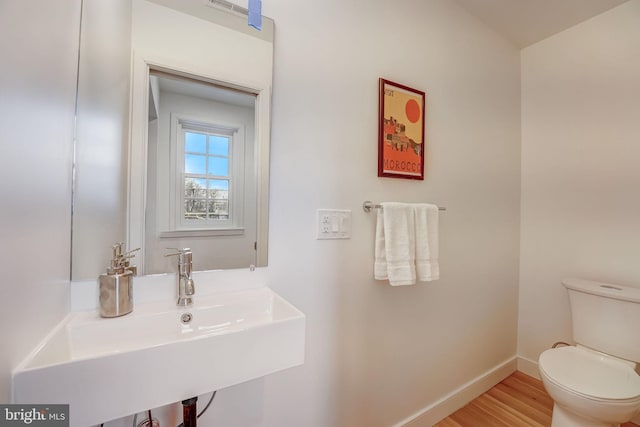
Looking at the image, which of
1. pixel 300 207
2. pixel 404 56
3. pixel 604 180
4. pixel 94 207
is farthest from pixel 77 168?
pixel 604 180

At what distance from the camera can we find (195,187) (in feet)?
3.35

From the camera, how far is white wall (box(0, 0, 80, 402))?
51 centimetres

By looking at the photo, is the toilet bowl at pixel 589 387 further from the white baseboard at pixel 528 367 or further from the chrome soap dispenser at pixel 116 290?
the chrome soap dispenser at pixel 116 290

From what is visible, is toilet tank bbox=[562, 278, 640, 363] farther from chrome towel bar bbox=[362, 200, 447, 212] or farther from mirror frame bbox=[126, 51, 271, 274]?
mirror frame bbox=[126, 51, 271, 274]

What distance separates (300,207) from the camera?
1.18 meters

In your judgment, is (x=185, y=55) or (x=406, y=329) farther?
(x=406, y=329)

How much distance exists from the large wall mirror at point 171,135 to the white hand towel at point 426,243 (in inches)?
30.4

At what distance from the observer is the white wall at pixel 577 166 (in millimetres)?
1721

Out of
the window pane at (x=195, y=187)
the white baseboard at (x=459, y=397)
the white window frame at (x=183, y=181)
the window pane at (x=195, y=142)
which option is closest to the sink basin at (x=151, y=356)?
the white window frame at (x=183, y=181)

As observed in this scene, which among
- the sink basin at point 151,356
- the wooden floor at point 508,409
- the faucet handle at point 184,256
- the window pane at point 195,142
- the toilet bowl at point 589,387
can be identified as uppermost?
the window pane at point 195,142

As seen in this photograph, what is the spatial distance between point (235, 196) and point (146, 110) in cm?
41

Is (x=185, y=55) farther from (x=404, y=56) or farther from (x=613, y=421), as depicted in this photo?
(x=613, y=421)

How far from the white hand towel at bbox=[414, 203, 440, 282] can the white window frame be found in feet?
2.85

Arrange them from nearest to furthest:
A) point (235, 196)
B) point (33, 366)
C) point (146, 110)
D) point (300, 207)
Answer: point (33, 366), point (146, 110), point (235, 196), point (300, 207)
